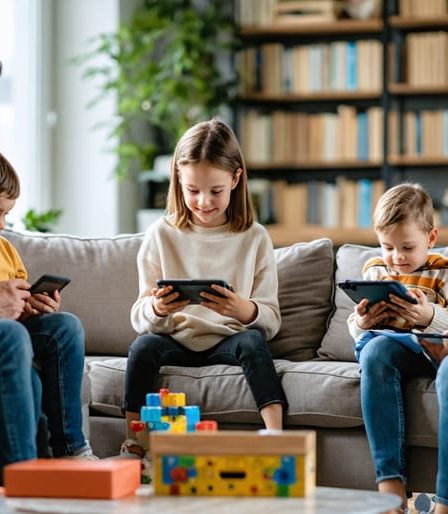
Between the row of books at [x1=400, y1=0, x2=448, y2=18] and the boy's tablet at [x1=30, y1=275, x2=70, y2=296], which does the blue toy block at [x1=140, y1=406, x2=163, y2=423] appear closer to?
the boy's tablet at [x1=30, y1=275, x2=70, y2=296]

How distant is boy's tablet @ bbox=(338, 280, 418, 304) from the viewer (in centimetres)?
267

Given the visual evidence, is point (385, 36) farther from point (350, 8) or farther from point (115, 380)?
point (115, 380)

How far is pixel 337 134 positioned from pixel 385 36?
0.53 m

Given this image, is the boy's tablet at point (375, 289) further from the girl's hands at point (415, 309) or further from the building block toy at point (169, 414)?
the building block toy at point (169, 414)

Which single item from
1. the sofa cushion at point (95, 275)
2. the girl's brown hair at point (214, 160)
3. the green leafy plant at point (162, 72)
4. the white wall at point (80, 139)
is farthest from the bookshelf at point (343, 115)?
the girl's brown hair at point (214, 160)

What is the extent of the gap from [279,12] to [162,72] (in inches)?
27.2

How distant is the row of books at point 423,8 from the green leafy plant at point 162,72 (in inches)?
32.8

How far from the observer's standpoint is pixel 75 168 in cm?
549

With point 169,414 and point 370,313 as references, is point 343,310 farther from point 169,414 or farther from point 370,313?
point 169,414

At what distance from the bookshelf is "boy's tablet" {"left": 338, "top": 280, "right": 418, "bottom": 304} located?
275 centimetres

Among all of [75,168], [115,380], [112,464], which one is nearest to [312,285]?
[115,380]

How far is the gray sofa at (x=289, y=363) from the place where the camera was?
280 centimetres

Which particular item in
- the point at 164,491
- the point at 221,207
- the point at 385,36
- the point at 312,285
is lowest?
the point at 164,491

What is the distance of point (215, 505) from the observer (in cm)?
192
